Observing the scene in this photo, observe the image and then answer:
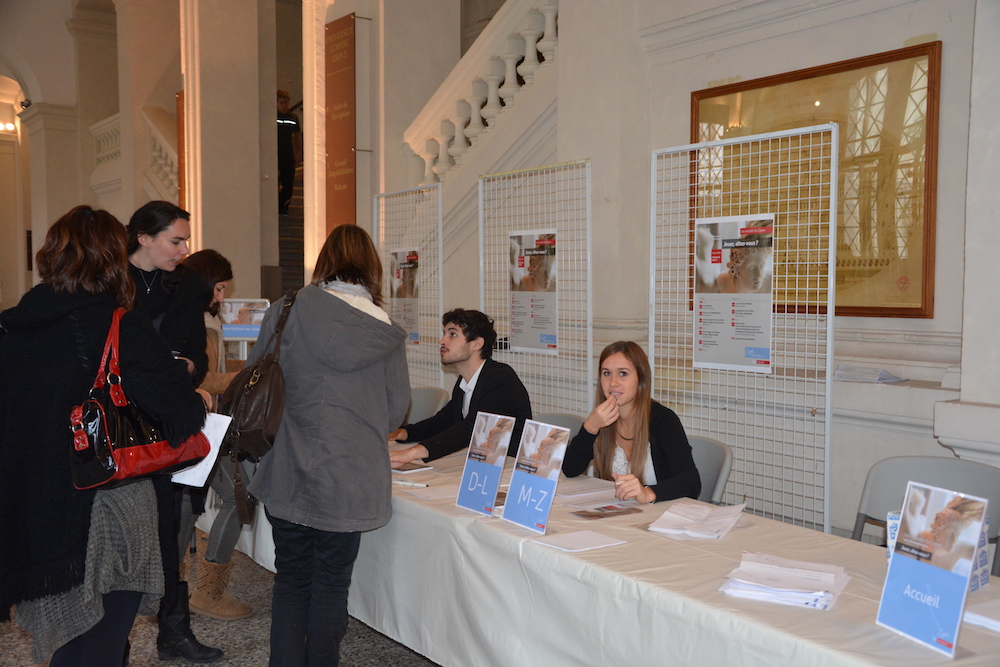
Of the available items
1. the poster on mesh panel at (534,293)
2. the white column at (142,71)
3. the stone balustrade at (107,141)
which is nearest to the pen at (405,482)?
the poster on mesh panel at (534,293)

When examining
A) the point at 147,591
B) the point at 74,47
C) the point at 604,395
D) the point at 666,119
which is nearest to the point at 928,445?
the point at 604,395

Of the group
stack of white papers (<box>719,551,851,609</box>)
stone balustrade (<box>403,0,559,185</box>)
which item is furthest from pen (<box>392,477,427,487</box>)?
stone balustrade (<box>403,0,559,185</box>)

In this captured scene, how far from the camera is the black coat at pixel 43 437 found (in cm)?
172

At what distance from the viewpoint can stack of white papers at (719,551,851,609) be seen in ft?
5.23

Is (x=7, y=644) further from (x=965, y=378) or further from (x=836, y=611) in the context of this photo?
(x=965, y=378)

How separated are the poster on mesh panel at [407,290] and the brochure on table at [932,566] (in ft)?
11.1

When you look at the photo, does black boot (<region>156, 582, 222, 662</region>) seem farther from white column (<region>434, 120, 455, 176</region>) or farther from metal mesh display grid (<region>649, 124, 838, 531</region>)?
white column (<region>434, 120, 455, 176</region>)

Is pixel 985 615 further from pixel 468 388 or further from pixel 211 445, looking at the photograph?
pixel 468 388

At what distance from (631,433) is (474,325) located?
0.90 meters

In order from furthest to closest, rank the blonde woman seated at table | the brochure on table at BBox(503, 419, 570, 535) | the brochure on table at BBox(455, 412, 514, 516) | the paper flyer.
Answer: the paper flyer < the blonde woman seated at table < the brochure on table at BBox(455, 412, 514, 516) < the brochure on table at BBox(503, 419, 570, 535)

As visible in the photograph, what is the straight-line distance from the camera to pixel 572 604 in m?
1.84

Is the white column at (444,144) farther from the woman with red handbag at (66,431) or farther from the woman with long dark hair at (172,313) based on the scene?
the woman with red handbag at (66,431)

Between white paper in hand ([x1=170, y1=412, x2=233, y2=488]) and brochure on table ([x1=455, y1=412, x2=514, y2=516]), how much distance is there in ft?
2.26

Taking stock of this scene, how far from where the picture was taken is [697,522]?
214cm
